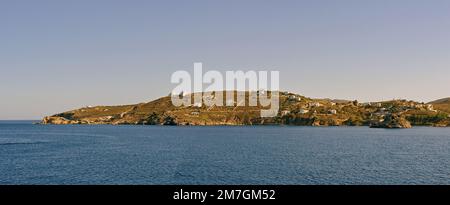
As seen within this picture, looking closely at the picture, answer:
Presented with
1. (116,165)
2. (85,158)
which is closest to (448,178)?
(116,165)

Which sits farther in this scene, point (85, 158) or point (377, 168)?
point (85, 158)

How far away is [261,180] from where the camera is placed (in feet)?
208

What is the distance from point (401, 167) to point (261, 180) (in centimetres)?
3400

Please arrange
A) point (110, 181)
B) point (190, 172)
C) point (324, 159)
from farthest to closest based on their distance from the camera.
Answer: point (324, 159)
point (190, 172)
point (110, 181)
